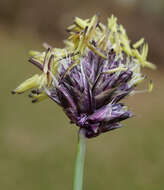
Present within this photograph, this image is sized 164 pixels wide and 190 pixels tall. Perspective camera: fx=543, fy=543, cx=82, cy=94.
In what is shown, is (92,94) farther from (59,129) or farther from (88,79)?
(59,129)

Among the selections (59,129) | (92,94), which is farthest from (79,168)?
(59,129)

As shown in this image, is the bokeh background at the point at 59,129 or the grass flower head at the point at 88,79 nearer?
the grass flower head at the point at 88,79

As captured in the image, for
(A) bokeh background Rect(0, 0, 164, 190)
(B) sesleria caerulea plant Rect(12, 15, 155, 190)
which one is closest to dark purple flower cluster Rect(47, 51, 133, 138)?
(B) sesleria caerulea plant Rect(12, 15, 155, 190)

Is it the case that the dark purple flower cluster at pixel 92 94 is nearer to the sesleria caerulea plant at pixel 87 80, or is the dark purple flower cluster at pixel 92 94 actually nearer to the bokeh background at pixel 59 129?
the sesleria caerulea plant at pixel 87 80

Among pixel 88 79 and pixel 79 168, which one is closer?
pixel 79 168

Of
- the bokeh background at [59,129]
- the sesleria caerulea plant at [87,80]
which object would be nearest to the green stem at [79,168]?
the sesleria caerulea plant at [87,80]

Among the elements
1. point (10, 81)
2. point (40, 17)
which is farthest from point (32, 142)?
point (40, 17)

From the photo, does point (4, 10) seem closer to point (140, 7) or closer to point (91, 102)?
point (140, 7)
